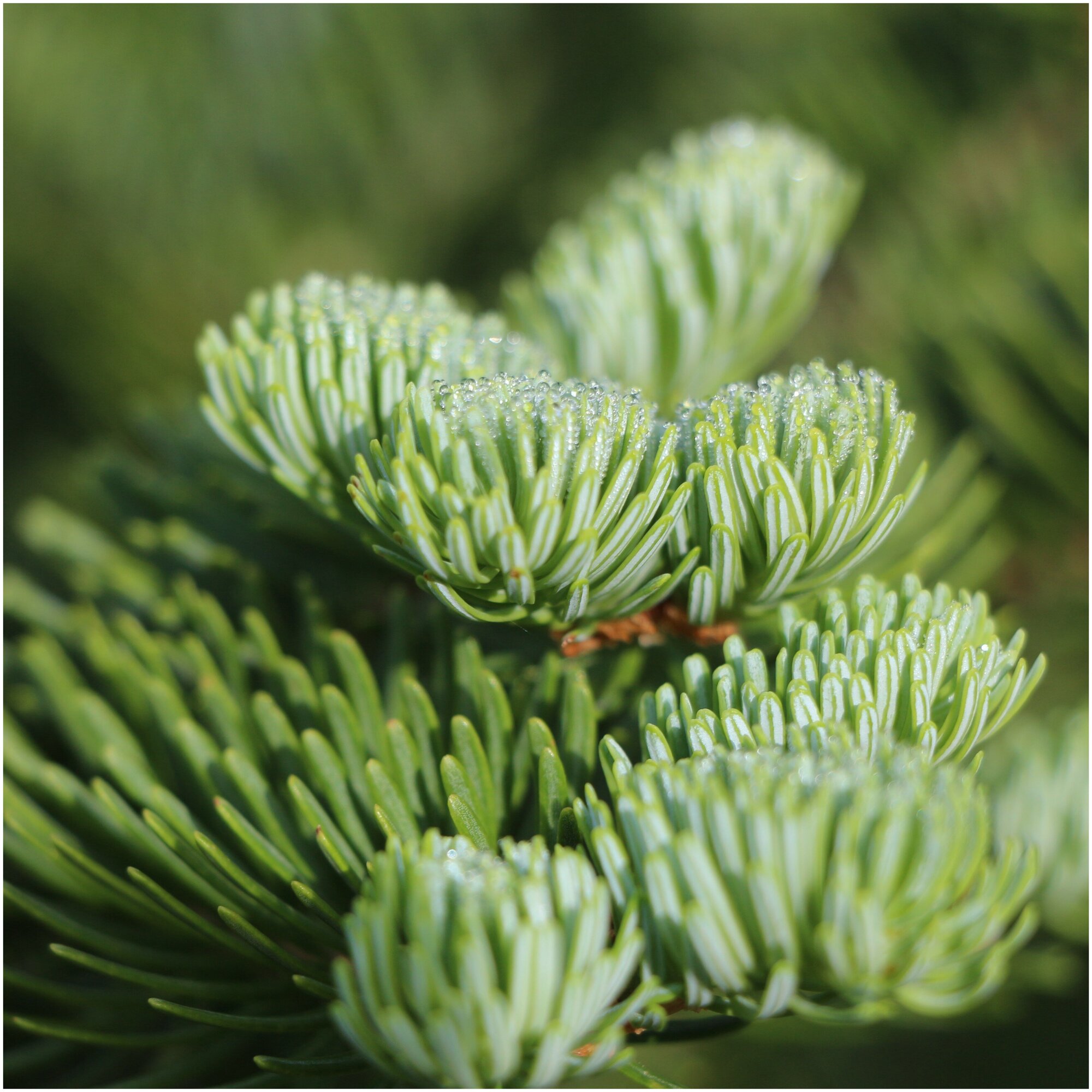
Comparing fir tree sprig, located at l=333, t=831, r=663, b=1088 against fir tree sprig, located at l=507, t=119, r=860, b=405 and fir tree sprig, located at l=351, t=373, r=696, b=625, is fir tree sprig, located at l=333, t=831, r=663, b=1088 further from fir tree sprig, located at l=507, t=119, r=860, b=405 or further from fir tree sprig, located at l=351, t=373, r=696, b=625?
fir tree sprig, located at l=507, t=119, r=860, b=405

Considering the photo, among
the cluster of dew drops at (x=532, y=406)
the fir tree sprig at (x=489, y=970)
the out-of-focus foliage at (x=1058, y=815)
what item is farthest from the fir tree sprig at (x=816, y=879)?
the out-of-focus foliage at (x=1058, y=815)

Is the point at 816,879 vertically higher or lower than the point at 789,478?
lower

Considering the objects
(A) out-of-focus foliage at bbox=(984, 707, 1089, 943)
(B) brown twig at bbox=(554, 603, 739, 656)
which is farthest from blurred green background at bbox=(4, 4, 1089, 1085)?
(B) brown twig at bbox=(554, 603, 739, 656)

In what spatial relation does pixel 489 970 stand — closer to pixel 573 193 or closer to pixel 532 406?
pixel 532 406

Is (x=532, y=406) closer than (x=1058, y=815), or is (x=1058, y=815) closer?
(x=532, y=406)

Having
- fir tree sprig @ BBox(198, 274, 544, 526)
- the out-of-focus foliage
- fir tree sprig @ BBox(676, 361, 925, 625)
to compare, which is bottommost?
the out-of-focus foliage

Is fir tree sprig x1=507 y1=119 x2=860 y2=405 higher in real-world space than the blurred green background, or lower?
lower

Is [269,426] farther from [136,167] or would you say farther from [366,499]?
[136,167]

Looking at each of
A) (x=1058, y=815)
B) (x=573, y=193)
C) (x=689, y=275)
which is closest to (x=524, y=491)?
(x=689, y=275)

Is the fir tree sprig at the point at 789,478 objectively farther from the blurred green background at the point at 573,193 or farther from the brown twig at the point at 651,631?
the blurred green background at the point at 573,193

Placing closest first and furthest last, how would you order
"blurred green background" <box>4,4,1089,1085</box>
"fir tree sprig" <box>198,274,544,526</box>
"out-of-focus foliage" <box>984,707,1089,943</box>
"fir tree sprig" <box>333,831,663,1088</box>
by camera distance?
"fir tree sprig" <box>333,831,663,1088</box> < "fir tree sprig" <box>198,274,544,526</box> < "out-of-focus foliage" <box>984,707,1089,943</box> < "blurred green background" <box>4,4,1089,1085</box>
